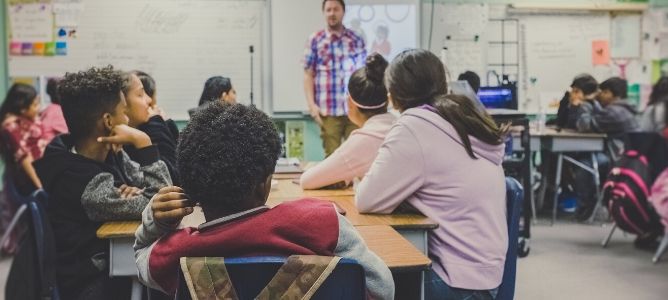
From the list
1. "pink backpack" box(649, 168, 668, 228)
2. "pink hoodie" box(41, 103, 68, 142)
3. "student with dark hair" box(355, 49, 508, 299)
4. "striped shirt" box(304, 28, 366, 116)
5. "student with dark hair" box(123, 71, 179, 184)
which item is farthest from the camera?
"striped shirt" box(304, 28, 366, 116)

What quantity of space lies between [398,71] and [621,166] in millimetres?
2949

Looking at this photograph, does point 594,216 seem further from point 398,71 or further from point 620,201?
point 398,71

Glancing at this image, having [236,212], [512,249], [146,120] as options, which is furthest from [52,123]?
[236,212]

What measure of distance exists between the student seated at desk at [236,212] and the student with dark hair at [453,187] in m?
0.72

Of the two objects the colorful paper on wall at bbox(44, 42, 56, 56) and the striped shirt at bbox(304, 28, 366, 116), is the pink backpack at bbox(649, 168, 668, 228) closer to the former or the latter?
the striped shirt at bbox(304, 28, 366, 116)

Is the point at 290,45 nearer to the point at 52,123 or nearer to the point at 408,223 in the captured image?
the point at 52,123

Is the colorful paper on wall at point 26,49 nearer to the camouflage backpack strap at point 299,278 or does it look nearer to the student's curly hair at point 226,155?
the student's curly hair at point 226,155

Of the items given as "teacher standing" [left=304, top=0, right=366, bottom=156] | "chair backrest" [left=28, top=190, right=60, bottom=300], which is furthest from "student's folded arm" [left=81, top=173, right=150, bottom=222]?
"teacher standing" [left=304, top=0, right=366, bottom=156]

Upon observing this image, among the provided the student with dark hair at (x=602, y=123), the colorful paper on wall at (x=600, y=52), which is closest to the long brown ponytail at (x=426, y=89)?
the student with dark hair at (x=602, y=123)

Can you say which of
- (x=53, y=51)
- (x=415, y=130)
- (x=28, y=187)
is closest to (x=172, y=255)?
(x=415, y=130)

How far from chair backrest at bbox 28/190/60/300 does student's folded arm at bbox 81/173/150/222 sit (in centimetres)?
11

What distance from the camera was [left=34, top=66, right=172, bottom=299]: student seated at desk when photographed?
1928 millimetres

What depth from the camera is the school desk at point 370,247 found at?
59.4 inches

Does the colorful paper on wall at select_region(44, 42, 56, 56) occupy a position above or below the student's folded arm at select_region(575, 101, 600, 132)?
above
